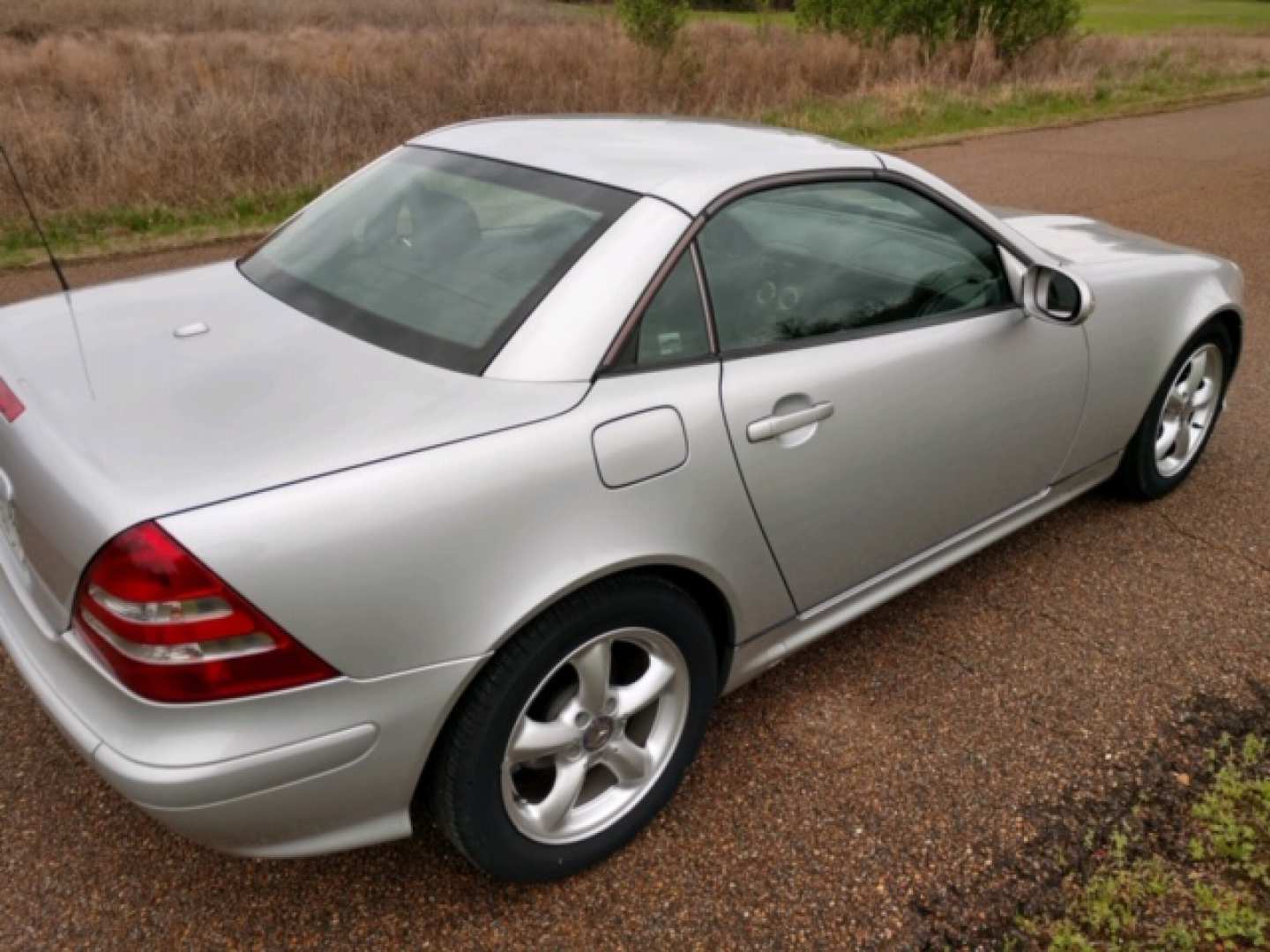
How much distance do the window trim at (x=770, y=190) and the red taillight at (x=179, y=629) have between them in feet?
2.66

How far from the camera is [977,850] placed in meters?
2.24

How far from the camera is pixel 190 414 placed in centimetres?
183

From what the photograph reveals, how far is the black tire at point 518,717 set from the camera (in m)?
1.84

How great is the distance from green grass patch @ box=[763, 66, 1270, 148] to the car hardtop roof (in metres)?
9.01

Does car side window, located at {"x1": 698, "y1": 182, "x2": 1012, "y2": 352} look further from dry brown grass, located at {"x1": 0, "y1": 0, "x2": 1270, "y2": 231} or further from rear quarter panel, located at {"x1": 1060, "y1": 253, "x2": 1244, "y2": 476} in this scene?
dry brown grass, located at {"x1": 0, "y1": 0, "x2": 1270, "y2": 231}

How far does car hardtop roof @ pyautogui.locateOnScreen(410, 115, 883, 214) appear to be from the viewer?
229 centimetres

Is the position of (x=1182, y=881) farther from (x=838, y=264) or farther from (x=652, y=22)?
(x=652, y=22)

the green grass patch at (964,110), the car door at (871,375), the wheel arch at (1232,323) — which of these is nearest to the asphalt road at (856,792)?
the car door at (871,375)

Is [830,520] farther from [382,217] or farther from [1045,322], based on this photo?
[382,217]

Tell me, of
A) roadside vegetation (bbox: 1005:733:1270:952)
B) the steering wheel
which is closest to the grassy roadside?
the steering wheel

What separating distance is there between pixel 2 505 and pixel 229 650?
0.79m

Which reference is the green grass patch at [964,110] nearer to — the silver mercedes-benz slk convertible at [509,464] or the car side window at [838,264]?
the car side window at [838,264]

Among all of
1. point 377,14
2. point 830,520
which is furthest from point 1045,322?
point 377,14

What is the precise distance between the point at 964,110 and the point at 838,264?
40.0ft
